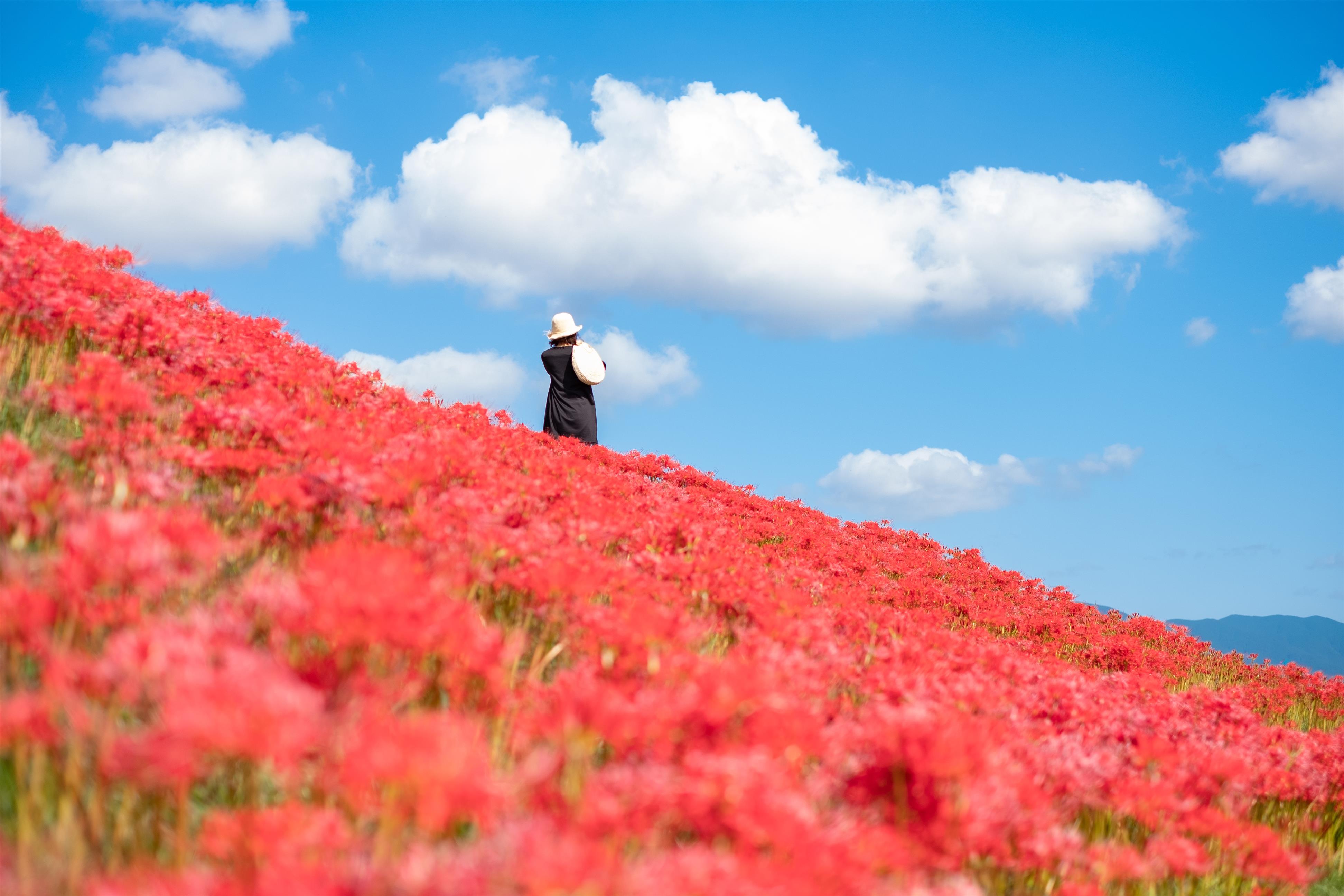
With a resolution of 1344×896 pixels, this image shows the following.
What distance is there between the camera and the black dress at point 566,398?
50.8 feet

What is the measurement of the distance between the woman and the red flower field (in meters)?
8.53

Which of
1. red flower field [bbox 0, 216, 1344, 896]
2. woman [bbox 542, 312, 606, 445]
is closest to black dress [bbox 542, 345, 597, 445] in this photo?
woman [bbox 542, 312, 606, 445]

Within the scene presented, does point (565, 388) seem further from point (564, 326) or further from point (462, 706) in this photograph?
point (462, 706)

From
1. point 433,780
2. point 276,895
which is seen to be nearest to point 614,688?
point 433,780

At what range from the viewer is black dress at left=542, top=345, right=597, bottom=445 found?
50.8ft

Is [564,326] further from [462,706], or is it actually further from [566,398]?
[462,706]

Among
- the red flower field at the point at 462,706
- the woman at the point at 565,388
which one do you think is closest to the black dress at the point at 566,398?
the woman at the point at 565,388

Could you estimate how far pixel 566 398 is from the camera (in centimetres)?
1564

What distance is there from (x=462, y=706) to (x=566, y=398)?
503 inches

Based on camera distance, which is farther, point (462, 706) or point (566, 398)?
point (566, 398)

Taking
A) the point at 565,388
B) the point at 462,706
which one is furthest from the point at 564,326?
the point at 462,706

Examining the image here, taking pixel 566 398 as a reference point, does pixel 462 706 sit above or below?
below

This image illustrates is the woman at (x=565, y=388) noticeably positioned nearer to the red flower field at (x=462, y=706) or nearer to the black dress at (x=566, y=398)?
the black dress at (x=566, y=398)

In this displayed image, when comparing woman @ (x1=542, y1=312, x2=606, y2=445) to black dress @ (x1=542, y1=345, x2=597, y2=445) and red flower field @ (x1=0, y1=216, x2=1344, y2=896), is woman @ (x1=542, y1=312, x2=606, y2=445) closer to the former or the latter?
black dress @ (x1=542, y1=345, x2=597, y2=445)
